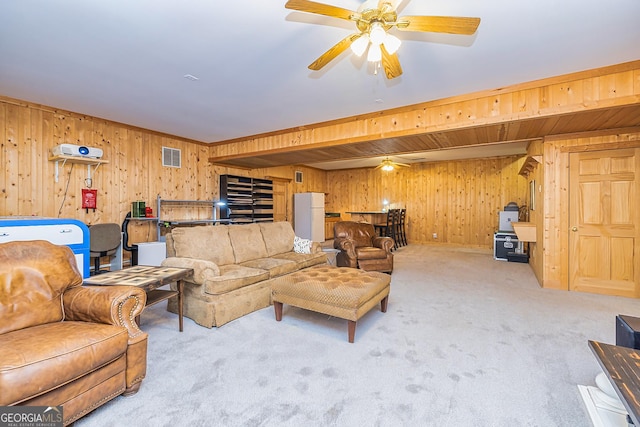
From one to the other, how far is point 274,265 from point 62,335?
86.3 inches

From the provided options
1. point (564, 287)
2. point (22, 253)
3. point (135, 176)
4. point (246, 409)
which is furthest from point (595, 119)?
point (135, 176)

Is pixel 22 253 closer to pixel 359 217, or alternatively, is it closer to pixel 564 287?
pixel 564 287

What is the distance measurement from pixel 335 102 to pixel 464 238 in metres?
6.30

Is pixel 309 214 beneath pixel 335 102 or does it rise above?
beneath

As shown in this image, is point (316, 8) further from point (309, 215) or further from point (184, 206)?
point (309, 215)

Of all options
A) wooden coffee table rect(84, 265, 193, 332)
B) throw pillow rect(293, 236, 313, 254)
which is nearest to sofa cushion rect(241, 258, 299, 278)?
throw pillow rect(293, 236, 313, 254)

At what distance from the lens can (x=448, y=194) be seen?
8461 mm

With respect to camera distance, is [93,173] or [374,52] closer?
[374,52]

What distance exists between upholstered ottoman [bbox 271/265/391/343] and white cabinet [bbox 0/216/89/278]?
1886 millimetres

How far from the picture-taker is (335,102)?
3.80m

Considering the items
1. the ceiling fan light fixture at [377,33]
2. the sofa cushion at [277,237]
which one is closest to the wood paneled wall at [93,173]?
the sofa cushion at [277,237]

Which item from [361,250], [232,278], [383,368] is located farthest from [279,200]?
[383,368]

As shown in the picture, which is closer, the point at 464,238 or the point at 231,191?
the point at 231,191

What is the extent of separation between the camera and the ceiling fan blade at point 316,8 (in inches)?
65.4
